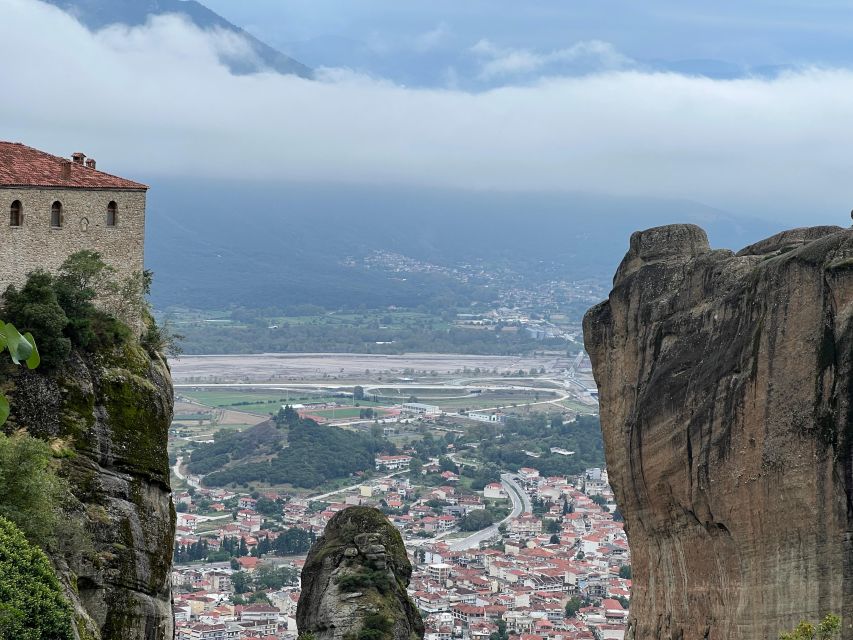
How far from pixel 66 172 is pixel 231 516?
279ft

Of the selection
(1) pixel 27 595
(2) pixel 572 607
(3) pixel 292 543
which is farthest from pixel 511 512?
(1) pixel 27 595

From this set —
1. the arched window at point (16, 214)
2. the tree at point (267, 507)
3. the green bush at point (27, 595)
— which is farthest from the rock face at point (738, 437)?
the tree at point (267, 507)

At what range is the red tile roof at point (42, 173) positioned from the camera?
27641mm

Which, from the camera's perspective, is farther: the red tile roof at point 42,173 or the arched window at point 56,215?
the arched window at point 56,215

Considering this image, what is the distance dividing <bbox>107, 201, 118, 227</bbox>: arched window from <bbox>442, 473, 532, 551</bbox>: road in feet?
240

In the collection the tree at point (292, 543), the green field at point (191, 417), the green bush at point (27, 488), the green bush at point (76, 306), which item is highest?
the green bush at point (76, 306)

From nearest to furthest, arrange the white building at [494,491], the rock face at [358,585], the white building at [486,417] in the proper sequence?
the rock face at [358,585], the white building at [494,491], the white building at [486,417]

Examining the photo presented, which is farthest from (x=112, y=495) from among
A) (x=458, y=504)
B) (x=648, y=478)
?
(x=458, y=504)

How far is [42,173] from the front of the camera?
28250mm

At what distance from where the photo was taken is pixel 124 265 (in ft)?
96.9

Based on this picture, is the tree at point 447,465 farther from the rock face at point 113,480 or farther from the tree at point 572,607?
the rock face at point 113,480

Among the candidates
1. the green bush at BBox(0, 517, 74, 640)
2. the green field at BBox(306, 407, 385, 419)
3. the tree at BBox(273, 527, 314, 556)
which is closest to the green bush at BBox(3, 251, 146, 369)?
the green bush at BBox(0, 517, 74, 640)

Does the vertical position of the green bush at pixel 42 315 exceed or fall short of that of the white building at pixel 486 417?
it exceeds it

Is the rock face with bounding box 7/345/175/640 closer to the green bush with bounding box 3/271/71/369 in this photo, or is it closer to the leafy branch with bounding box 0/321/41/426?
the green bush with bounding box 3/271/71/369
